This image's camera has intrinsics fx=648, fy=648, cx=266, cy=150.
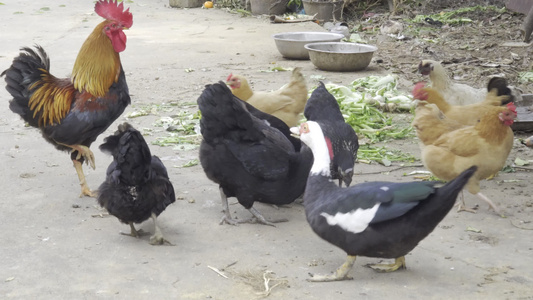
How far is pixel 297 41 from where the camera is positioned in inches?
441

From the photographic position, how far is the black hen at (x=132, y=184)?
4.61 m

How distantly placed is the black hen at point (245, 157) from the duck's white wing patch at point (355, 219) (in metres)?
1.11

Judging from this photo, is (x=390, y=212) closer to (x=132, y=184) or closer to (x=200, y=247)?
(x=200, y=247)

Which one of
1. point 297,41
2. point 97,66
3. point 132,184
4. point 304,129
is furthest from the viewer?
point 297,41

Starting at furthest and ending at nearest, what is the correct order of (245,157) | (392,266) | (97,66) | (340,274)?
(97,66)
(245,157)
(392,266)
(340,274)

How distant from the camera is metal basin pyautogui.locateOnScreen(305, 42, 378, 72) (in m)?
10.2

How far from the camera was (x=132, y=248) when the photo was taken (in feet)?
15.6

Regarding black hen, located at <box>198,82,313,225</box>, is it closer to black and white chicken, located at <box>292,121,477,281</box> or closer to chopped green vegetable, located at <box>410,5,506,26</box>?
black and white chicken, located at <box>292,121,477,281</box>

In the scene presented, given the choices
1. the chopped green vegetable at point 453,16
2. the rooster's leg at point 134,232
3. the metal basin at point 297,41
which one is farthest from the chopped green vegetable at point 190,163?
the chopped green vegetable at point 453,16

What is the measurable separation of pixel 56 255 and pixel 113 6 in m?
2.50

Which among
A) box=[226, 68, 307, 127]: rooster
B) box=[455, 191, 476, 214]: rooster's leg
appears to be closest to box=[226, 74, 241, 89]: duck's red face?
box=[226, 68, 307, 127]: rooster

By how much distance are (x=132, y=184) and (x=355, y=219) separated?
1.68 meters

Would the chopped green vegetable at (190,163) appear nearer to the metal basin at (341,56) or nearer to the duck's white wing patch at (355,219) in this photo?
the duck's white wing patch at (355,219)

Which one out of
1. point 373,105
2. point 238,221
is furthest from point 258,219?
point 373,105
